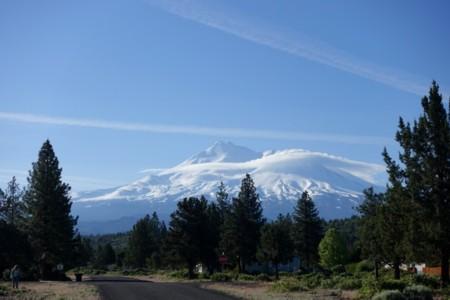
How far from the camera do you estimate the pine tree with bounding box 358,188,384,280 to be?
4816 cm

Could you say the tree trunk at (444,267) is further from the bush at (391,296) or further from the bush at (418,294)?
the bush at (391,296)

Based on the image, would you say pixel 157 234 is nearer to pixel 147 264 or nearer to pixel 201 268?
pixel 147 264

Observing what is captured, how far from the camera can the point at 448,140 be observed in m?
30.5

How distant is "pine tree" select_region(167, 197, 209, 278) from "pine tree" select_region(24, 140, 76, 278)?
11963 millimetres

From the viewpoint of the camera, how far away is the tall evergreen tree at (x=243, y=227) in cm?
6869

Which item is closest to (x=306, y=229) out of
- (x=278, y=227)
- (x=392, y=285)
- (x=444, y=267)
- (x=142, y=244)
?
(x=278, y=227)

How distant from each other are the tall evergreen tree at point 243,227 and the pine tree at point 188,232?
11.3ft

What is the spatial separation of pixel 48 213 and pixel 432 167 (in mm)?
38460

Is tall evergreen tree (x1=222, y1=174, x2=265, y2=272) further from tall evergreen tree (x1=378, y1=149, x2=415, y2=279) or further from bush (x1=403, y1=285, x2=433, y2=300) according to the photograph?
bush (x1=403, y1=285, x2=433, y2=300)

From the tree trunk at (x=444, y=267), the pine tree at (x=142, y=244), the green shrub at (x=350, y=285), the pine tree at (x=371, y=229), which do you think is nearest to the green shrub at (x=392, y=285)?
the tree trunk at (x=444, y=267)

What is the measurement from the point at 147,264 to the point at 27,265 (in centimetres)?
5608

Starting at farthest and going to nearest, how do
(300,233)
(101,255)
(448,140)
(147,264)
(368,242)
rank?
(101,255) < (147,264) < (300,233) < (368,242) < (448,140)

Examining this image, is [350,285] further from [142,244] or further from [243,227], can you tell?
[142,244]

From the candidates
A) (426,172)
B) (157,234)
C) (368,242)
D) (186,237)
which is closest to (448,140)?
(426,172)
